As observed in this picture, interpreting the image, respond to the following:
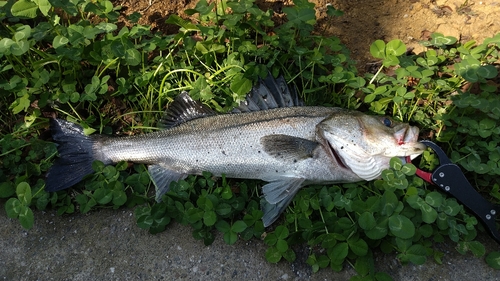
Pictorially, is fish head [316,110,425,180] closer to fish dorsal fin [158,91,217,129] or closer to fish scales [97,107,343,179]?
fish scales [97,107,343,179]

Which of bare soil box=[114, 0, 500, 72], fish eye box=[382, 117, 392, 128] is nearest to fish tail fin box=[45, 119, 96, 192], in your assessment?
bare soil box=[114, 0, 500, 72]

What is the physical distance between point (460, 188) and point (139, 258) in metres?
2.22

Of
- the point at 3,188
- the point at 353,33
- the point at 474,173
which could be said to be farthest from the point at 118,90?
the point at 474,173

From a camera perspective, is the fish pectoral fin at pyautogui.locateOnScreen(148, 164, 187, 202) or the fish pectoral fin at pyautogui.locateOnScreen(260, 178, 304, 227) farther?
the fish pectoral fin at pyautogui.locateOnScreen(148, 164, 187, 202)

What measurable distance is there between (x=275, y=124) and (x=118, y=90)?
1.37 metres

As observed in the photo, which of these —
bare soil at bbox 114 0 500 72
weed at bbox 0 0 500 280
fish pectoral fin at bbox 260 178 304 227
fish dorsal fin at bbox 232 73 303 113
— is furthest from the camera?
bare soil at bbox 114 0 500 72

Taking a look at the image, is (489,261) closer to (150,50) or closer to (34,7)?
(150,50)

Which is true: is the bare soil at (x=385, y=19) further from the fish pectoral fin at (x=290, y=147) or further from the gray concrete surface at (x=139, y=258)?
the gray concrete surface at (x=139, y=258)

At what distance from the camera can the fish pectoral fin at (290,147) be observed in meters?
3.01

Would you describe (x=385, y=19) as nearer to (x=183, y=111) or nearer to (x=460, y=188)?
(x=460, y=188)

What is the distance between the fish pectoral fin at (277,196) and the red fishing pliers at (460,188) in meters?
0.83

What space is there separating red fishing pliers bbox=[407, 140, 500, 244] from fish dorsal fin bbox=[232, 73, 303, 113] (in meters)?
0.97

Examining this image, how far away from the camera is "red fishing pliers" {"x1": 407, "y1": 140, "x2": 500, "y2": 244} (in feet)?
9.37

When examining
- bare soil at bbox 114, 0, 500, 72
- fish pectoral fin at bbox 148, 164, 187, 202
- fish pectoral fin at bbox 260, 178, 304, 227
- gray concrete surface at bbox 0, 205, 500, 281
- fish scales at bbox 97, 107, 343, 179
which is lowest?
gray concrete surface at bbox 0, 205, 500, 281
